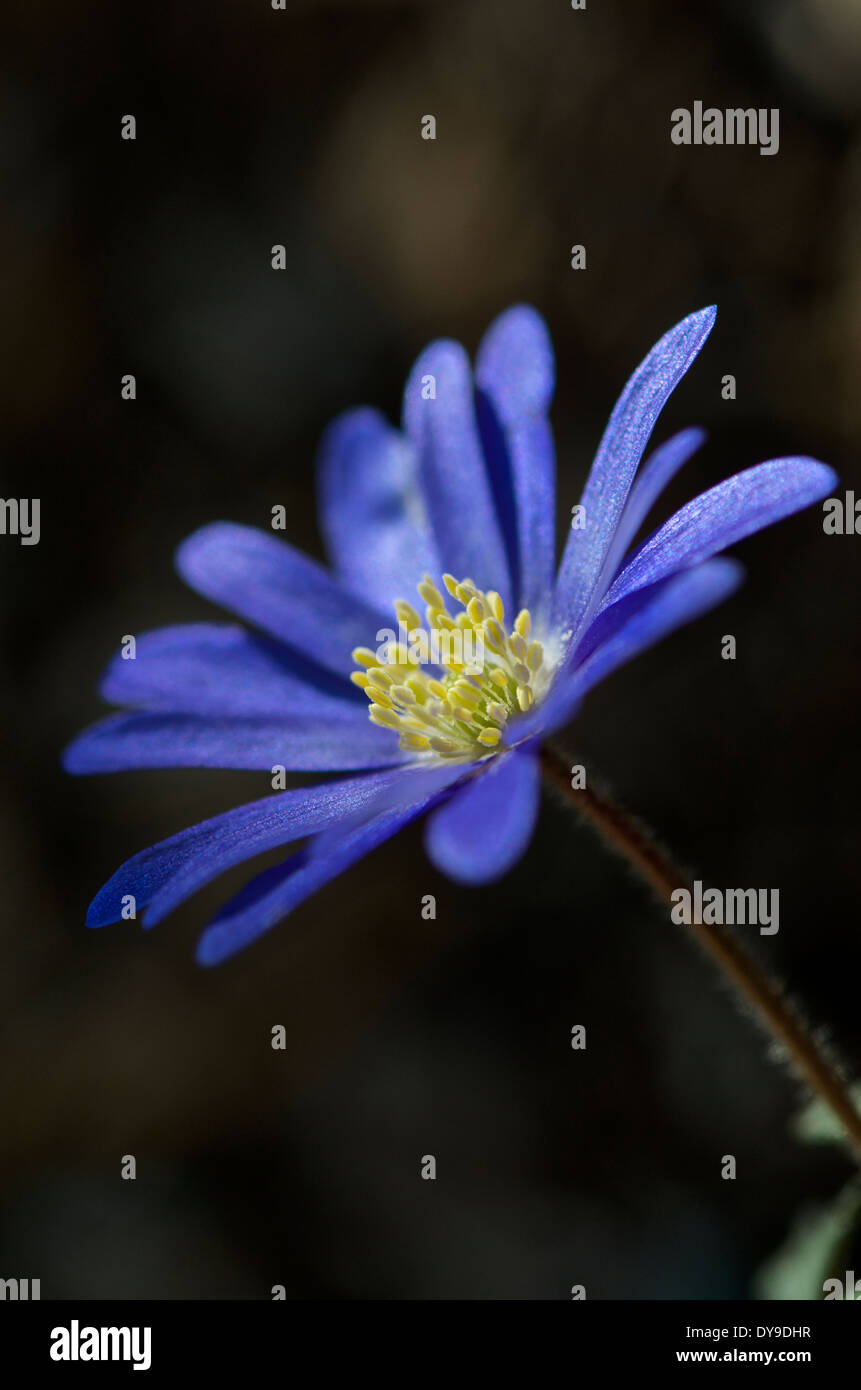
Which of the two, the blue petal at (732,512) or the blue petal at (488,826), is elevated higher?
the blue petal at (732,512)

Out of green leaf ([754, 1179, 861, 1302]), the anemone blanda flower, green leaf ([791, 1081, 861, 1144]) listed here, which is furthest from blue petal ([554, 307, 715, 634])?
green leaf ([754, 1179, 861, 1302])

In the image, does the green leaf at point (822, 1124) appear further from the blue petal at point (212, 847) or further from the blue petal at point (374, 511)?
the blue petal at point (374, 511)

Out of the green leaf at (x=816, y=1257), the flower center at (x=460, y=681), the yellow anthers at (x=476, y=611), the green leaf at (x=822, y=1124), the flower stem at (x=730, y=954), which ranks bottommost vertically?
the green leaf at (x=816, y=1257)

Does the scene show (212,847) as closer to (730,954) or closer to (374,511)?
(730,954)

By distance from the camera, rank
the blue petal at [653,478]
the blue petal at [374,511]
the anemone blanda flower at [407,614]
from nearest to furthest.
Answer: the blue petal at [653,478] < the anemone blanda flower at [407,614] < the blue petal at [374,511]

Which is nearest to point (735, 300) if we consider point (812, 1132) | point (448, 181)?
point (448, 181)

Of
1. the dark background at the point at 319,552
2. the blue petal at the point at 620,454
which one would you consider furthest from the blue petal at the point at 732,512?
the dark background at the point at 319,552
